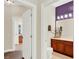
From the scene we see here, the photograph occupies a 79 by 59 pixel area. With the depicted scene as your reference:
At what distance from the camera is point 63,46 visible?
5891mm

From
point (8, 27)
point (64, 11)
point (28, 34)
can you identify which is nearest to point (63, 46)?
point (64, 11)

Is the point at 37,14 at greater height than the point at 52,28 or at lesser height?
greater

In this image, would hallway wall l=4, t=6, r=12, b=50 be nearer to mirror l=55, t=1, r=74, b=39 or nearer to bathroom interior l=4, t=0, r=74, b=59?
bathroom interior l=4, t=0, r=74, b=59

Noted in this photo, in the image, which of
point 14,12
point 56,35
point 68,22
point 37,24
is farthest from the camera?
point 14,12

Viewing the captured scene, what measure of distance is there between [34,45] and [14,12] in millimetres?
4582

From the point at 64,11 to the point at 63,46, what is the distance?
1900 millimetres

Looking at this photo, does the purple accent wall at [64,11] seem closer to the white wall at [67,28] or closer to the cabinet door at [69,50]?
the white wall at [67,28]

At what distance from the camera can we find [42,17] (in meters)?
3.69

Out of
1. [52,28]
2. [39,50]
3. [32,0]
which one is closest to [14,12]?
[52,28]

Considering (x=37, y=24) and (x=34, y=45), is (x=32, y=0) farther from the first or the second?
(x=34, y=45)

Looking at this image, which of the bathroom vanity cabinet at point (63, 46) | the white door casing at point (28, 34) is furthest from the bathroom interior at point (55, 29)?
the white door casing at point (28, 34)

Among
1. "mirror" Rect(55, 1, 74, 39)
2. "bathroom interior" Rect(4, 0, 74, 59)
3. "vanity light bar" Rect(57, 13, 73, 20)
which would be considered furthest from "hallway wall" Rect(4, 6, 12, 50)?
"vanity light bar" Rect(57, 13, 73, 20)

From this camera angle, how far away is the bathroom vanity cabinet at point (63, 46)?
17.5ft

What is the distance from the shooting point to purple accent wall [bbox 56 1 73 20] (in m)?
5.89
